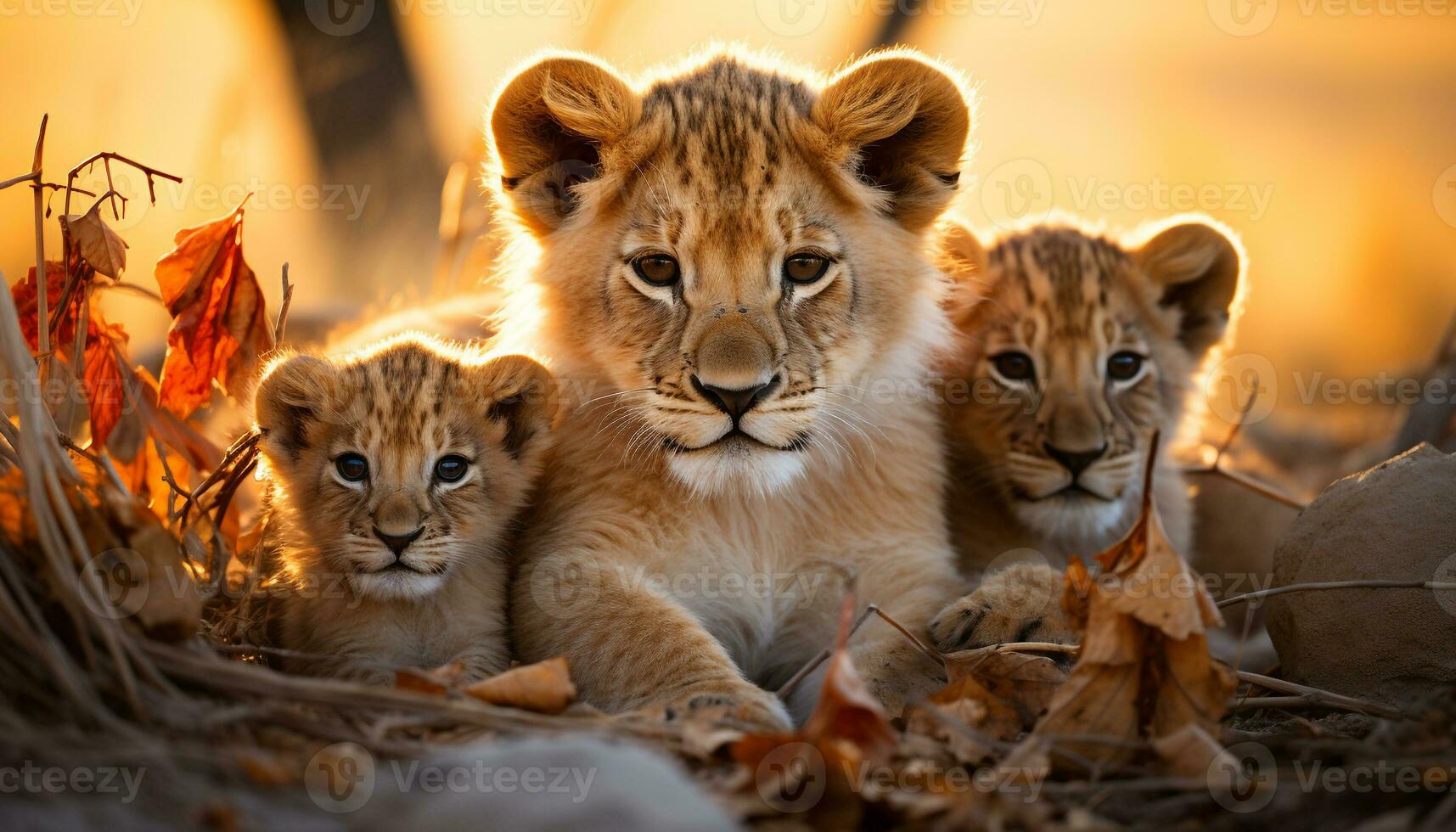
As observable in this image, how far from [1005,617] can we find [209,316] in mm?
2656

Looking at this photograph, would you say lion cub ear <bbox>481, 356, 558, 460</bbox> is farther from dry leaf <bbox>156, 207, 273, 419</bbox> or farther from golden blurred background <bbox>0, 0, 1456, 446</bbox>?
golden blurred background <bbox>0, 0, 1456, 446</bbox>

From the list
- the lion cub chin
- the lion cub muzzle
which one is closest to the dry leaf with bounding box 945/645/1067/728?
the lion cub muzzle

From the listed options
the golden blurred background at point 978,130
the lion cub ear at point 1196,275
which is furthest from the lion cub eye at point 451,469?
the lion cub ear at point 1196,275

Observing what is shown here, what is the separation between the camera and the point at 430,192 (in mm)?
10273

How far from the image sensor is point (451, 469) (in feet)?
12.2

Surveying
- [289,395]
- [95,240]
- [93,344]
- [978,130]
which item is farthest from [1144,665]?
[978,130]

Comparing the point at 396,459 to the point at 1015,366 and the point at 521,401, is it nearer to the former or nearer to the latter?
the point at 521,401

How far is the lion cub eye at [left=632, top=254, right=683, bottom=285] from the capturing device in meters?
3.74

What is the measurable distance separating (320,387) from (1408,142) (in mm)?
10957

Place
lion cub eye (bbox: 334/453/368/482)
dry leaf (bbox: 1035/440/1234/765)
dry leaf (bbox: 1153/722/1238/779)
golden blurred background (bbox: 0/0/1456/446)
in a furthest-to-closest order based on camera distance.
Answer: golden blurred background (bbox: 0/0/1456/446)
lion cub eye (bbox: 334/453/368/482)
dry leaf (bbox: 1035/440/1234/765)
dry leaf (bbox: 1153/722/1238/779)

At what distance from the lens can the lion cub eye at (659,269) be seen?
374 centimetres

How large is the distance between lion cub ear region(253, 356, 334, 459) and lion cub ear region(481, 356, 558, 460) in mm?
462

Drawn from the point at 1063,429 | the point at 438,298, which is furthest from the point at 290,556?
the point at 438,298

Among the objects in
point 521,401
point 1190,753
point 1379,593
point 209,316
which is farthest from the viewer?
point 209,316
